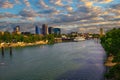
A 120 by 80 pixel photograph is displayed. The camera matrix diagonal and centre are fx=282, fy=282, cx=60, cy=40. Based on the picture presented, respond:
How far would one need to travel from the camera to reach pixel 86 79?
166 ft

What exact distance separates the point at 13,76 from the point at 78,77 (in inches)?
512

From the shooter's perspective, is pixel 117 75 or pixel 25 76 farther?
pixel 25 76

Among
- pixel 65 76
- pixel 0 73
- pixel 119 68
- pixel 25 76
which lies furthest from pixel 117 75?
pixel 0 73

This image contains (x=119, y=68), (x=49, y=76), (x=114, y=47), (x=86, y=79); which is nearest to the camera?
(x=119, y=68)

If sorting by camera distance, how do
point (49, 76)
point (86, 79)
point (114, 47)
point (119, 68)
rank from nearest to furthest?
point (119, 68)
point (86, 79)
point (49, 76)
point (114, 47)

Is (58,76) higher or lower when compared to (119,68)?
lower

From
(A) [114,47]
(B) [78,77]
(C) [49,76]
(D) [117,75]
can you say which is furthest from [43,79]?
(D) [117,75]

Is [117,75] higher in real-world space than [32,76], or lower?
higher

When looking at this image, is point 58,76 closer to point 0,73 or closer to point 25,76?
point 25,76

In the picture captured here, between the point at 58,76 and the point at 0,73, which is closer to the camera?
the point at 58,76

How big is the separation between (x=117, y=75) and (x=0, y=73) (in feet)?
121

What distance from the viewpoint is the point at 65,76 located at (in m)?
53.6

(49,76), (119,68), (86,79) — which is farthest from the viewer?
(49,76)

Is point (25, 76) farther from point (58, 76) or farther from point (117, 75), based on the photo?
point (117, 75)
